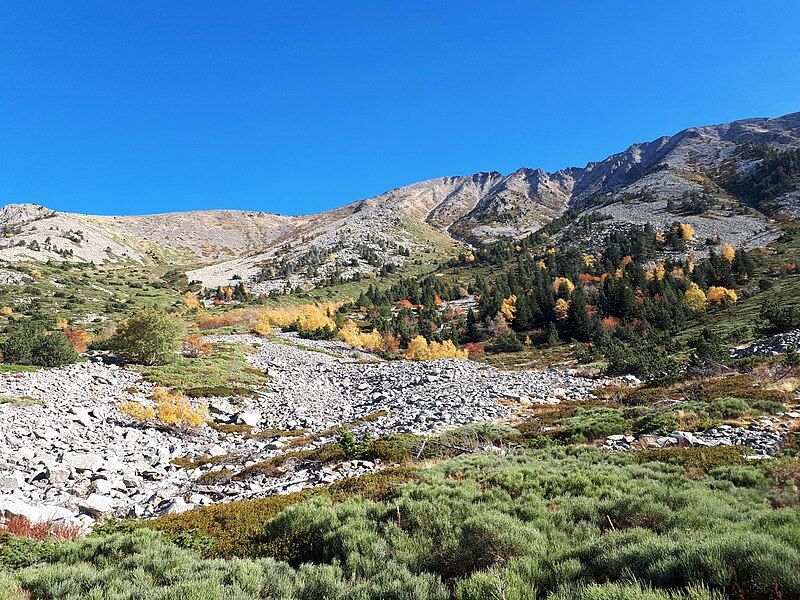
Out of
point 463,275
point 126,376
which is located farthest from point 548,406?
point 463,275

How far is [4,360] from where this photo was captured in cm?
2750

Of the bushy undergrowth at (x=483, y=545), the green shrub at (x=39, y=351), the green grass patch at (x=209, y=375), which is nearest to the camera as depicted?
the bushy undergrowth at (x=483, y=545)

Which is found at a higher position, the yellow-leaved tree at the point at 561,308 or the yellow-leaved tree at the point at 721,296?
the yellow-leaved tree at the point at 561,308

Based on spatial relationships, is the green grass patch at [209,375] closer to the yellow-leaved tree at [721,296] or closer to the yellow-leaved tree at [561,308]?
the yellow-leaved tree at [561,308]

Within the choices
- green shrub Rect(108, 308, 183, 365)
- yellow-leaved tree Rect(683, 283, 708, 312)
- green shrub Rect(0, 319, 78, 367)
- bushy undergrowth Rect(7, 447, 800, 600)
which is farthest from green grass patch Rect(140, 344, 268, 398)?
yellow-leaved tree Rect(683, 283, 708, 312)

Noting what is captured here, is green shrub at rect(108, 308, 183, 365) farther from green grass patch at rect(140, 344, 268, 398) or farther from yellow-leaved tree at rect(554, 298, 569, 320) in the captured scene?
yellow-leaved tree at rect(554, 298, 569, 320)

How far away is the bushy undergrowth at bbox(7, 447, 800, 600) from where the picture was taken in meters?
4.80

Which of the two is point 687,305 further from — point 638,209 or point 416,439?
point 638,209

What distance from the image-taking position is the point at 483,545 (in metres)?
6.74

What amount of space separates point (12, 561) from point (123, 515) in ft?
13.7

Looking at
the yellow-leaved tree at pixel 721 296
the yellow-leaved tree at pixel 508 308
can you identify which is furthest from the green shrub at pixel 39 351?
the yellow-leaved tree at pixel 721 296

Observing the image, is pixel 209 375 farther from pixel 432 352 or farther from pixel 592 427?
pixel 432 352

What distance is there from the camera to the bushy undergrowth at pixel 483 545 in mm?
4801

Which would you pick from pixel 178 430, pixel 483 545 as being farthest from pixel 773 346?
pixel 178 430
